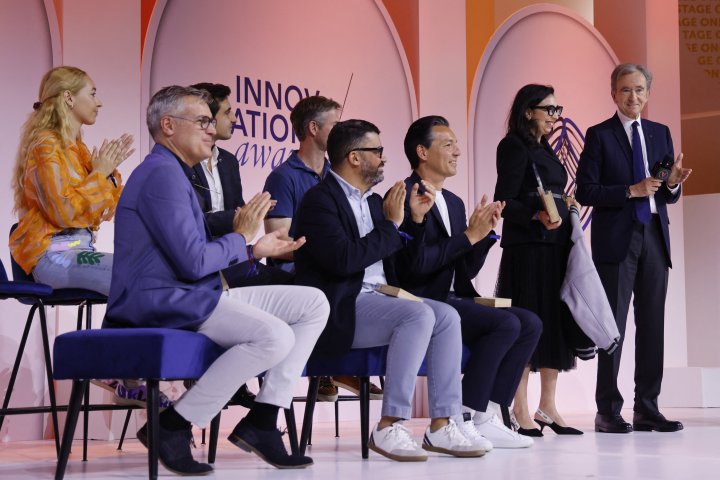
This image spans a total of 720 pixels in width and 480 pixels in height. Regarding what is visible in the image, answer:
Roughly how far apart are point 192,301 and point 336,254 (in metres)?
0.62

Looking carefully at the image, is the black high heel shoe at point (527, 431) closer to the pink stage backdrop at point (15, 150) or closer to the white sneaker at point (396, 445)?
the white sneaker at point (396, 445)

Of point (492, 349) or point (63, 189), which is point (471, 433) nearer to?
point (492, 349)

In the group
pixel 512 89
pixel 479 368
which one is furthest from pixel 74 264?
pixel 512 89

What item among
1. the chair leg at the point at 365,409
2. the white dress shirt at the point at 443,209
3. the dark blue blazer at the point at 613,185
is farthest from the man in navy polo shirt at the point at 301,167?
the dark blue blazer at the point at 613,185

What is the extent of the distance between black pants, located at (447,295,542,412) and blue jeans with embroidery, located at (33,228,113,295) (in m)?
1.46

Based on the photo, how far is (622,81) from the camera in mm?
4430

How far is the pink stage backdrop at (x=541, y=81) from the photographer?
20.1 feet

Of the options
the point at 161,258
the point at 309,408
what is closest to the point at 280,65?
the point at 309,408

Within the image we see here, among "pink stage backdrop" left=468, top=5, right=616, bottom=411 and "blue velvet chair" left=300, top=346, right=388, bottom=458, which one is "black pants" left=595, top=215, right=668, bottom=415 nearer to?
"blue velvet chair" left=300, top=346, right=388, bottom=458

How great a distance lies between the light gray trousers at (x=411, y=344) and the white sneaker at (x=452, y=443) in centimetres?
7

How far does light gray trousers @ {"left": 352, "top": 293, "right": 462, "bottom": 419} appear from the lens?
117 inches

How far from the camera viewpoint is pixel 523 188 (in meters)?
4.07

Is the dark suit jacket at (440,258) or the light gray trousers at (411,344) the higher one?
the dark suit jacket at (440,258)

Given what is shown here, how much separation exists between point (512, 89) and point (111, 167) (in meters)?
3.70
